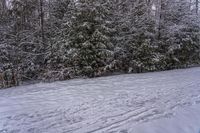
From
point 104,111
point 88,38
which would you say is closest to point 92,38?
point 88,38

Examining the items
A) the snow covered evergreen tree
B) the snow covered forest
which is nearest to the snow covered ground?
the snow covered evergreen tree

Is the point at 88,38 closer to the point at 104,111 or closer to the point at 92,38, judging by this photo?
the point at 92,38

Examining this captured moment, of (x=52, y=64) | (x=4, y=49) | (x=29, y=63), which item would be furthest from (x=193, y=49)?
(x=4, y=49)

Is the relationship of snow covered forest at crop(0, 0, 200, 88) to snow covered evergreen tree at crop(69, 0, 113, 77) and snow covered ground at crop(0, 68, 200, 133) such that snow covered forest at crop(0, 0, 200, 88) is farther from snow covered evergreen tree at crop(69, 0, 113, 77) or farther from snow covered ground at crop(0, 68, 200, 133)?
snow covered ground at crop(0, 68, 200, 133)

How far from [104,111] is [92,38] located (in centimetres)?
602

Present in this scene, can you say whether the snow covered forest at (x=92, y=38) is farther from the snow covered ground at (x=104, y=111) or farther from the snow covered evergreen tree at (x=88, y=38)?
the snow covered ground at (x=104, y=111)

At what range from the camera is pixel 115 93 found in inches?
274

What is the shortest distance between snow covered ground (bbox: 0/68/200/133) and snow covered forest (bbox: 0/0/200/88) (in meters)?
3.51

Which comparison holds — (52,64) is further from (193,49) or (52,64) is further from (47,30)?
(193,49)

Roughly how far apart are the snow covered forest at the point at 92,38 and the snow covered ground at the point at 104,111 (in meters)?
3.51

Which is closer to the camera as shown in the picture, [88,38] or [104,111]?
[104,111]

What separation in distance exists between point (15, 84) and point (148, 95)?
6.01 m

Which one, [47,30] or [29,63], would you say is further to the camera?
[47,30]

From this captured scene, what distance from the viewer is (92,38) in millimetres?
10781
